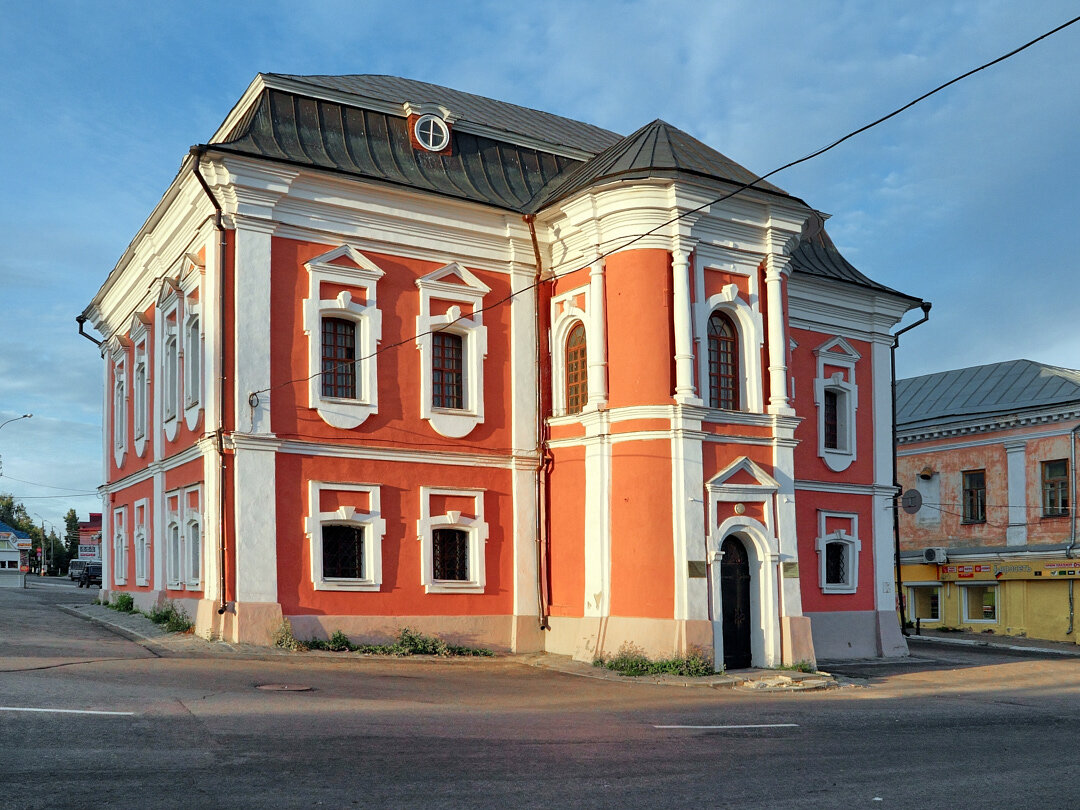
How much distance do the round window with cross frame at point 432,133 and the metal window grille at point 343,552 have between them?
7811 mm

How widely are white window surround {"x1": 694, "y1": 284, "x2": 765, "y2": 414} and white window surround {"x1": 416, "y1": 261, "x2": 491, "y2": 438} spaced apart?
4397mm

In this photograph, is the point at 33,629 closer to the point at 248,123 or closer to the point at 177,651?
the point at 177,651

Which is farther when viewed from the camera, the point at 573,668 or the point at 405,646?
the point at 405,646

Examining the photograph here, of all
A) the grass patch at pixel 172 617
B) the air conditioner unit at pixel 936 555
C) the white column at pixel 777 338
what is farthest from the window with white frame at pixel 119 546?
the air conditioner unit at pixel 936 555

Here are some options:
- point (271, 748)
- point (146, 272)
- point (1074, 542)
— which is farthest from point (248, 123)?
point (1074, 542)

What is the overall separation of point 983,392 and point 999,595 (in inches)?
279

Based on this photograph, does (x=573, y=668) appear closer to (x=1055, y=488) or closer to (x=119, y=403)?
(x=119, y=403)

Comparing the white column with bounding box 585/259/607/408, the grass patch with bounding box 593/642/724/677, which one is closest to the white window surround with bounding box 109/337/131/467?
the white column with bounding box 585/259/607/408

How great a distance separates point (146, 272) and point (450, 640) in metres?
10.8

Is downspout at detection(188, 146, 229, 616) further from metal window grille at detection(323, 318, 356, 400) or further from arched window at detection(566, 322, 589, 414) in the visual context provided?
arched window at detection(566, 322, 589, 414)

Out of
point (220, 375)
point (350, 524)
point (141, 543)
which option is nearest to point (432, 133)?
point (220, 375)

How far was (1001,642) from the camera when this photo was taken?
106 ft

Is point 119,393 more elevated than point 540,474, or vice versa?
point 119,393

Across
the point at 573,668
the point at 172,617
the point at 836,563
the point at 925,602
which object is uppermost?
the point at 836,563
